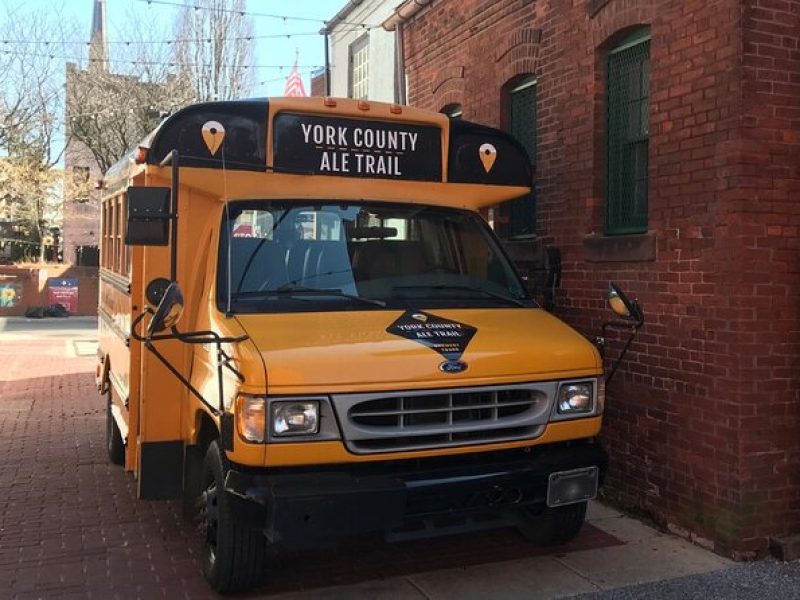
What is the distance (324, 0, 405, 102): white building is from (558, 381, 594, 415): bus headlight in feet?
21.7

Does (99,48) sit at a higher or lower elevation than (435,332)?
higher

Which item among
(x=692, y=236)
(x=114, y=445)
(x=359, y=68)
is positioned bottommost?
(x=114, y=445)

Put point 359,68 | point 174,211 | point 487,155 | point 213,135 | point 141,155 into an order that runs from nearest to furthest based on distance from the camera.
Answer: point 174,211, point 213,135, point 141,155, point 487,155, point 359,68

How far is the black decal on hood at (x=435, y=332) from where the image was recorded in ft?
12.7

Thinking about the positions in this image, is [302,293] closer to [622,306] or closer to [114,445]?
[622,306]

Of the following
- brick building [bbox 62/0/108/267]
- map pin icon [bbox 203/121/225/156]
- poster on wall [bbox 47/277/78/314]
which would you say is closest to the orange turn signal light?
map pin icon [bbox 203/121/225/156]

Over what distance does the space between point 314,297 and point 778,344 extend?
8.96 feet

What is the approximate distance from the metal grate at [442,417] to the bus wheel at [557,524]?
0.86 m

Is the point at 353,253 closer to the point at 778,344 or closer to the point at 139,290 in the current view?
the point at 139,290

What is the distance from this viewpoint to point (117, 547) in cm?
489

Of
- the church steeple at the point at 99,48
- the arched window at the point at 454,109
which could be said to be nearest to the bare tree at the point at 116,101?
the church steeple at the point at 99,48

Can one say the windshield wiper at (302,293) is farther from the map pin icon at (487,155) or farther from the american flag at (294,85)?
the american flag at (294,85)

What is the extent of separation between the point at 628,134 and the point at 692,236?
125 cm

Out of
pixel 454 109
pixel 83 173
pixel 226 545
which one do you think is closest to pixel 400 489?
pixel 226 545
